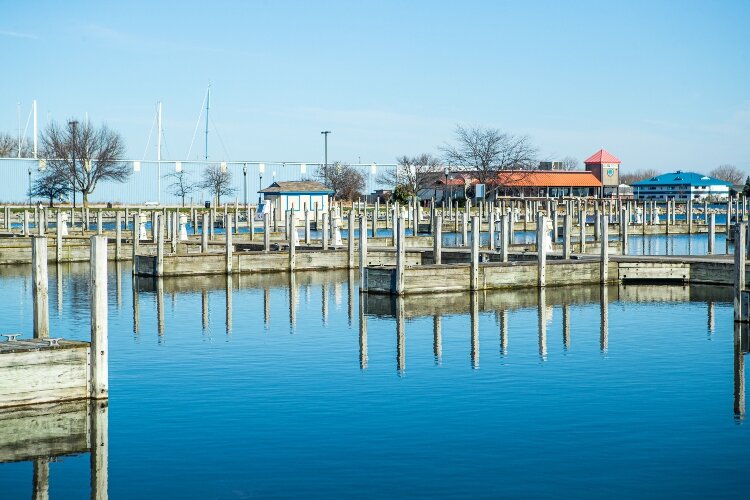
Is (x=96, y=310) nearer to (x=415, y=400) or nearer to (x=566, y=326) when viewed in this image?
(x=415, y=400)

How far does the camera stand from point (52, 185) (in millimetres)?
106562

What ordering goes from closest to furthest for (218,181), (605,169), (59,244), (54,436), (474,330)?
(54,436), (474,330), (59,244), (218,181), (605,169)

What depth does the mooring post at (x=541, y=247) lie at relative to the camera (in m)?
37.2

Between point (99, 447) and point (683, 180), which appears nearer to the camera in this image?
point (99, 447)

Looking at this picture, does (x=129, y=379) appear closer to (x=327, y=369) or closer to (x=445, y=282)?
(x=327, y=369)

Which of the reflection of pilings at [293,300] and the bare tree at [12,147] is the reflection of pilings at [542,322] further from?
the bare tree at [12,147]

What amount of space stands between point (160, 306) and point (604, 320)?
43.6 feet

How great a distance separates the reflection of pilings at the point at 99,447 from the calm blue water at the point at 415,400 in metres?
0.16

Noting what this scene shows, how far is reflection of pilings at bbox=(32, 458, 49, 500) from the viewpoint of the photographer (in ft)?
48.8

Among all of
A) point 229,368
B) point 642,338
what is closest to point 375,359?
point 229,368

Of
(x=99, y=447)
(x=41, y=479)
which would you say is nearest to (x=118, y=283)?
(x=99, y=447)

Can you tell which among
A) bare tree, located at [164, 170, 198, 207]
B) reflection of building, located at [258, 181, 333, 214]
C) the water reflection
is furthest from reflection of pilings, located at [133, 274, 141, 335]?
bare tree, located at [164, 170, 198, 207]

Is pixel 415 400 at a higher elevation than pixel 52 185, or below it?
below

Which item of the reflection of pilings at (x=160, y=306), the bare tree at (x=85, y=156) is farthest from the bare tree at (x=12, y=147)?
the reflection of pilings at (x=160, y=306)
